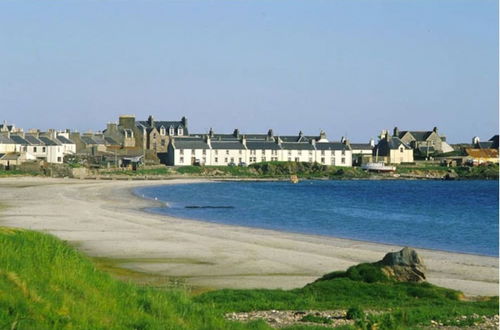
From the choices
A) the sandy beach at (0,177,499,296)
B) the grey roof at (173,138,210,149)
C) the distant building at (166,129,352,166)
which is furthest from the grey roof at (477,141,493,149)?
the sandy beach at (0,177,499,296)

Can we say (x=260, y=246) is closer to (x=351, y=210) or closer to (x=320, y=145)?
(x=351, y=210)

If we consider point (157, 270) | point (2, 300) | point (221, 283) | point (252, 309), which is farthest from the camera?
A: point (157, 270)

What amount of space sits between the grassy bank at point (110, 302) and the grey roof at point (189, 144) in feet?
393

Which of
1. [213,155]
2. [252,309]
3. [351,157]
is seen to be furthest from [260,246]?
[351,157]

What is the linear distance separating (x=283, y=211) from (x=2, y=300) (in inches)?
2253

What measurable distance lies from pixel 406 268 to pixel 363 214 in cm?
4486

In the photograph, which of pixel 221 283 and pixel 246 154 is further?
pixel 246 154

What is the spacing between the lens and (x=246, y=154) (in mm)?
144125

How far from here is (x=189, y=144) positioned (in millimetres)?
139250

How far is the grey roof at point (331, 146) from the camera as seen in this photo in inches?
5842

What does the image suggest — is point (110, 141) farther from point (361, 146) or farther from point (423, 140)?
point (423, 140)

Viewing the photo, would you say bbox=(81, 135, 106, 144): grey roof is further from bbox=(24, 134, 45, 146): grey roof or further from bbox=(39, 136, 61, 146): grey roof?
bbox=(24, 134, 45, 146): grey roof

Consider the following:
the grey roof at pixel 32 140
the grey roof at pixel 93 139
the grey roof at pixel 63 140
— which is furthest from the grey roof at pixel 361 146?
the grey roof at pixel 32 140

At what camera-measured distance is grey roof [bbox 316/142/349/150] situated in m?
148
